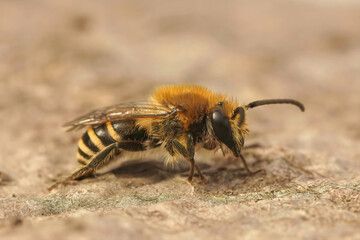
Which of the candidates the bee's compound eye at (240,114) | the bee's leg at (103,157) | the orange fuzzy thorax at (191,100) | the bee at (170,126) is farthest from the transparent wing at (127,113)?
the bee's compound eye at (240,114)

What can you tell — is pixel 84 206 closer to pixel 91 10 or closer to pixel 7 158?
pixel 7 158

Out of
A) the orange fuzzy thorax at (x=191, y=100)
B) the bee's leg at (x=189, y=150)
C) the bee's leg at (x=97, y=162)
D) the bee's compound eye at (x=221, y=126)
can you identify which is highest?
the orange fuzzy thorax at (x=191, y=100)

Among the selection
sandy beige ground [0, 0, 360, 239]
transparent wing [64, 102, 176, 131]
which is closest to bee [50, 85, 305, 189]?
transparent wing [64, 102, 176, 131]

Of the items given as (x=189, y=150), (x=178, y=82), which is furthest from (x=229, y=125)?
(x=178, y=82)

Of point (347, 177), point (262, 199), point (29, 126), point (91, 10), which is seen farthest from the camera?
point (91, 10)

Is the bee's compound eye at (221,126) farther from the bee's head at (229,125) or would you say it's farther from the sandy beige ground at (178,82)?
the sandy beige ground at (178,82)

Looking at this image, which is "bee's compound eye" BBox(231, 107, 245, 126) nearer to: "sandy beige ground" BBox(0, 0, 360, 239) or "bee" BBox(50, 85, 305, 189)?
"bee" BBox(50, 85, 305, 189)

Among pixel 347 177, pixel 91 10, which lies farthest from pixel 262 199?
pixel 91 10
